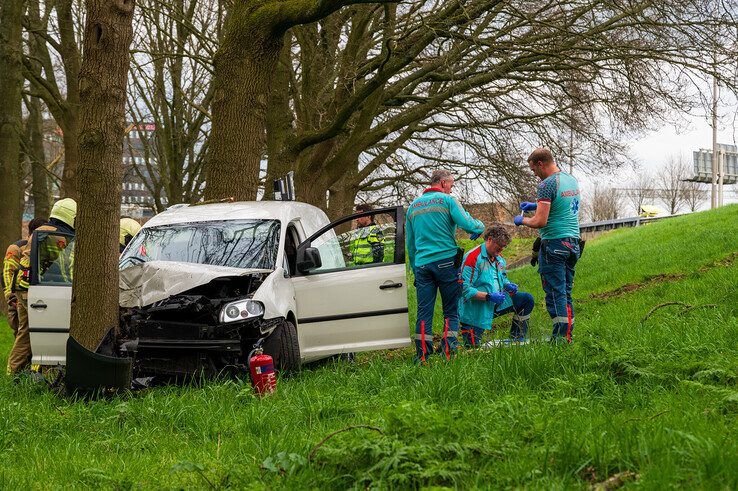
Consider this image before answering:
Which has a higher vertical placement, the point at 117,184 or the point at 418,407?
the point at 117,184

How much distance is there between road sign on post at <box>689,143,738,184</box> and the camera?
45000 millimetres

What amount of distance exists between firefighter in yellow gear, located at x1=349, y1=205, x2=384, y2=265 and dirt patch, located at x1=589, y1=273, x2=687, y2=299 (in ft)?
18.0

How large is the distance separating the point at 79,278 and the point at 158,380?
1.23 m

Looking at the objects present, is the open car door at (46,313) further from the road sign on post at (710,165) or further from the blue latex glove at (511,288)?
the road sign on post at (710,165)

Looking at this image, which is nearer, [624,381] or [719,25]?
[624,381]

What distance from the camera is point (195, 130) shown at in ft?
73.9

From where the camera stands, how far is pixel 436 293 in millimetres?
7590

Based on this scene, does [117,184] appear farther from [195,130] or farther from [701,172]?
[701,172]

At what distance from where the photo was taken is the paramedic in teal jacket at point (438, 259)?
7.62 metres

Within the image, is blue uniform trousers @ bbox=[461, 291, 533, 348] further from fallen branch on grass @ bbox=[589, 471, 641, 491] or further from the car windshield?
fallen branch on grass @ bbox=[589, 471, 641, 491]

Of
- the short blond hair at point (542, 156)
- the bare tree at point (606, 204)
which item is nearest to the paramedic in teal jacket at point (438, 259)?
the short blond hair at point (542, 156)

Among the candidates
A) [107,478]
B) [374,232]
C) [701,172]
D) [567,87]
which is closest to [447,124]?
[567,87]

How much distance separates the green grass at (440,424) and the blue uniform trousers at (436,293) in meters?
0.81

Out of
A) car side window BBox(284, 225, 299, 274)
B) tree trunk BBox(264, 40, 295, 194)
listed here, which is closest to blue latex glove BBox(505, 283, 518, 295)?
car side window BBox(284, 225, 299, 274)
